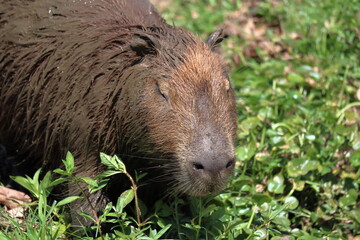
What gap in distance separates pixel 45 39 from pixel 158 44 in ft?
3.04

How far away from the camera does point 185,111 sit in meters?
3.81

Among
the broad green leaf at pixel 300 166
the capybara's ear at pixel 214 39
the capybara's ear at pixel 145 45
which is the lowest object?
the broad green leaf at pixel 300 166

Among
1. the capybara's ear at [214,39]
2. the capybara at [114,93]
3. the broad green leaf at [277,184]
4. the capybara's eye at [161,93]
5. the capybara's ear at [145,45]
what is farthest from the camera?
the broad green leaf at [277,184]

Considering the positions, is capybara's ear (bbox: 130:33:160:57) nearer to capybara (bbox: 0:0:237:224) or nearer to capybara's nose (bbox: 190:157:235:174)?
capybara (bbox: 0:0:237:224)

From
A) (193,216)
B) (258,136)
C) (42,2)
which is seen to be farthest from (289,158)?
(42,2)

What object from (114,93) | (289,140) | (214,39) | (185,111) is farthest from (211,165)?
(289,140)

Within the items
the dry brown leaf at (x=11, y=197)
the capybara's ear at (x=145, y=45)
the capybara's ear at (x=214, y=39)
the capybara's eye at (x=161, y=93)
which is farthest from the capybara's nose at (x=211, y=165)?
the dry brown leaf at (x=11, y=197)

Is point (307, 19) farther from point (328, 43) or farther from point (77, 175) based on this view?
point (77, 175)

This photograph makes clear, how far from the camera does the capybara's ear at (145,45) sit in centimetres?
403

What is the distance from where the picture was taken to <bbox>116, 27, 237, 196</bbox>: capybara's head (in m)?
3.67

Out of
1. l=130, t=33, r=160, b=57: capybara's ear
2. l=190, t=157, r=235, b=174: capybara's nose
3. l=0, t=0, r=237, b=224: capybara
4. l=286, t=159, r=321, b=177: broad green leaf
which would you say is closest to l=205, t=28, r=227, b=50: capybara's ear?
l=0, t=0, r=237, b=224: capybara

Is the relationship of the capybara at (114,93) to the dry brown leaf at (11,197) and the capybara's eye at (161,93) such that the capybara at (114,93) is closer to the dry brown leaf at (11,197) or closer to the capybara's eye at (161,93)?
the capybara's eye at (161,93)

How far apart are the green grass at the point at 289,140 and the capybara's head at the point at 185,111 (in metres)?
0.39

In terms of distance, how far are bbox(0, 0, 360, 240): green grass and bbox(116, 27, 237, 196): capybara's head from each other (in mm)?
387
